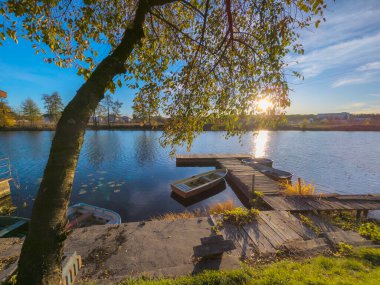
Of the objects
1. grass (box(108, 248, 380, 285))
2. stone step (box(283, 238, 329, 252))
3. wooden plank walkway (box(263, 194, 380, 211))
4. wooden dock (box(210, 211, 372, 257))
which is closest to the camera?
grass (box(108, 248, 380, 285))

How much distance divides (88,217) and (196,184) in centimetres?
861

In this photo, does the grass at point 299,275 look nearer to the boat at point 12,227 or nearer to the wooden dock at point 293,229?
the wooden dock at point 293,229

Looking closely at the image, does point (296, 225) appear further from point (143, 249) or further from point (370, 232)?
point (143, 249)

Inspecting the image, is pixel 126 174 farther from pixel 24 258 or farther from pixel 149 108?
pixel 24 258

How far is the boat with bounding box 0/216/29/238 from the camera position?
840 cm

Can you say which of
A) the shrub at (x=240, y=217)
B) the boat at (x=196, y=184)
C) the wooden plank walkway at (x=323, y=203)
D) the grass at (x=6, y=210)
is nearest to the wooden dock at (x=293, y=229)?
the wooden plank walkway at (x=323, y=203)

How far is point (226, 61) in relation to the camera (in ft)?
15.6

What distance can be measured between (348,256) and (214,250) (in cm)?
390

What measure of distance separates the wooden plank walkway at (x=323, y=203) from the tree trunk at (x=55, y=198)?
30.0 feet

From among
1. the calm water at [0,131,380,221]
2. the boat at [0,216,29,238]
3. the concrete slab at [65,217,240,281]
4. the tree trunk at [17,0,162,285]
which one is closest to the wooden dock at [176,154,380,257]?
the concrete slab at [65,217,240,281]

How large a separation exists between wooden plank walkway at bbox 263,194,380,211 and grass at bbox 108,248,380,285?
432 cm

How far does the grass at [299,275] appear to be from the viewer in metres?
3.83

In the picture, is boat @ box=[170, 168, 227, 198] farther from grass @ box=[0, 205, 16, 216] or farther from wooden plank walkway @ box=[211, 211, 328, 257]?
grass @ box=[0, 205, 16, 216]

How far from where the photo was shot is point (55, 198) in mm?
2348
